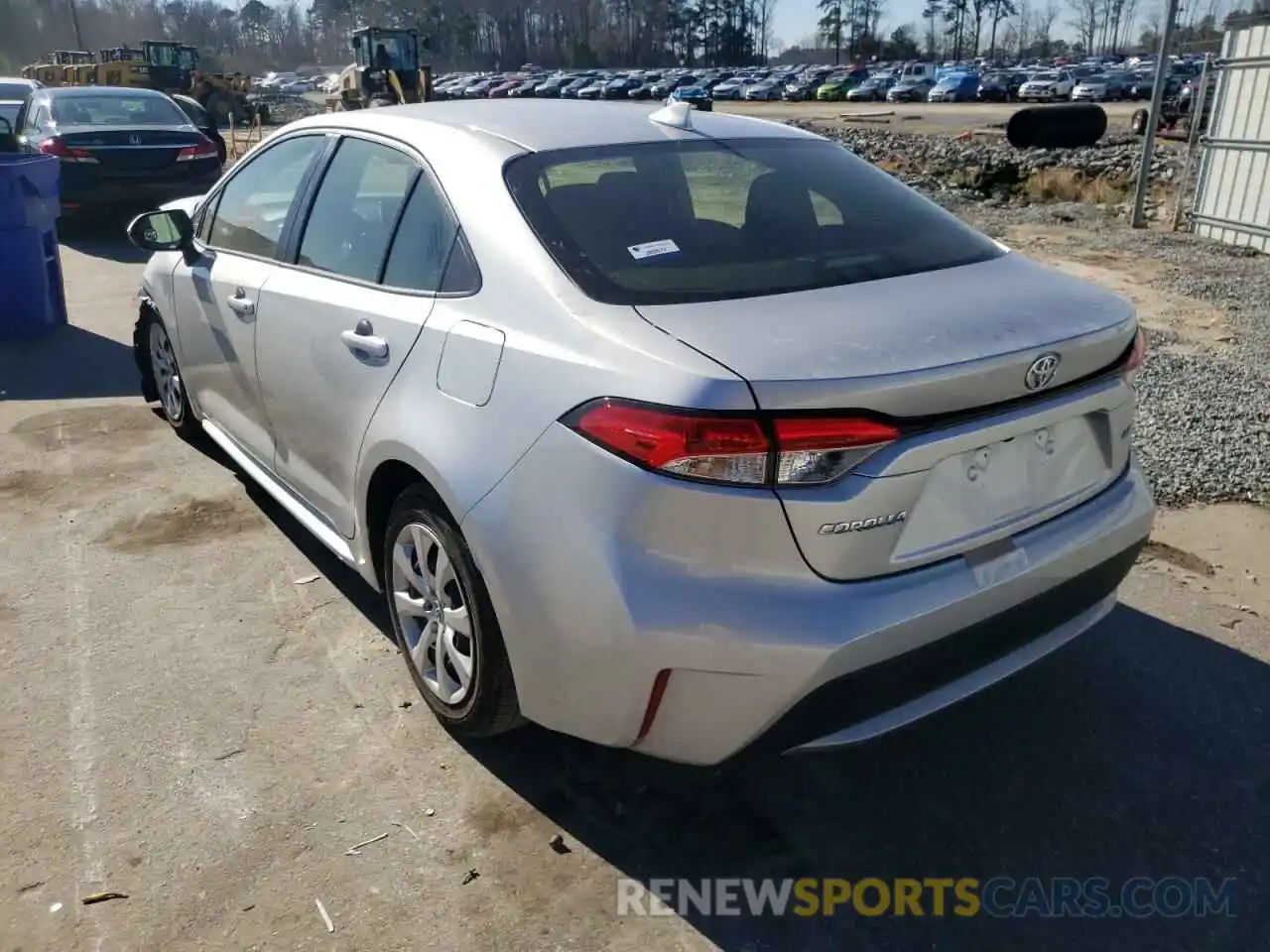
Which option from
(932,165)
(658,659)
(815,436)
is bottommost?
(932,165)

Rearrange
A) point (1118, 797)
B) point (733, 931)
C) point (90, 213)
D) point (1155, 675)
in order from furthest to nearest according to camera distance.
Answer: point (90, 213) < point (1155, 675) < point (1118, 797) < point (733, 931)

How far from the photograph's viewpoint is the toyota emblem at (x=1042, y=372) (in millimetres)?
2422

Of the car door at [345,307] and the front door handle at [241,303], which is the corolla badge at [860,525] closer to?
the car door at [345,307]

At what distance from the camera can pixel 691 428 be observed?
85.3 inches

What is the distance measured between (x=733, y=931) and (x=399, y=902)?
0.77 m

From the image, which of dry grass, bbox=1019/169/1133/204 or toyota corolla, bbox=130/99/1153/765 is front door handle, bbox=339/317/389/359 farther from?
dry grass, bbox=1019/169/1133/204

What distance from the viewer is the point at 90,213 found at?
11.6 m

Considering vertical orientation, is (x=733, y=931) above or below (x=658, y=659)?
below

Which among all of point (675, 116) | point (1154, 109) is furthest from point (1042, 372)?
point (1154, 109)

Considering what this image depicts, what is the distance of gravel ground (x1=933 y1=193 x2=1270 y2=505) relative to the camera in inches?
188

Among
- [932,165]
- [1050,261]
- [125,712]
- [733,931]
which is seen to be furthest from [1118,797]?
[932,165]

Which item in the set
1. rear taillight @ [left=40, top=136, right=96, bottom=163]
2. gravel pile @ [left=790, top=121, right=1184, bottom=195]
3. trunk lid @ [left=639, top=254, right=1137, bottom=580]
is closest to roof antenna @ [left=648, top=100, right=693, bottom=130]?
trunk lid @ [left=639, top=254, right=1137, bottom=580]

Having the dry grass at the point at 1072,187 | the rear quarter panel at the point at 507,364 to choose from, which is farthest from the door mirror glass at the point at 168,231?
the dry grass at the point at 1072,187

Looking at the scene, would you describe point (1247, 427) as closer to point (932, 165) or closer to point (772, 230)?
point (772, 230)
